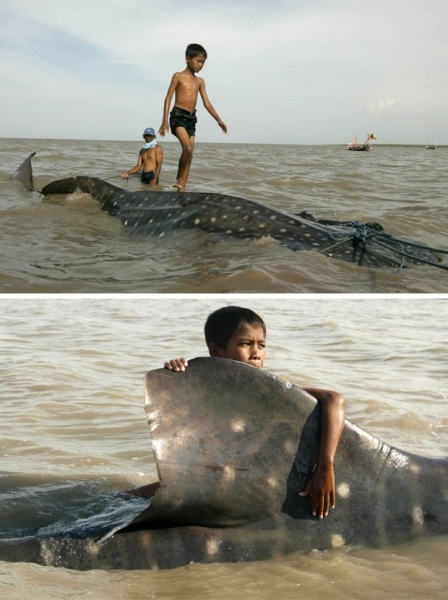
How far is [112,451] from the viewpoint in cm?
538

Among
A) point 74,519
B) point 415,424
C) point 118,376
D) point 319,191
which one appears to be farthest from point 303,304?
point 74,519

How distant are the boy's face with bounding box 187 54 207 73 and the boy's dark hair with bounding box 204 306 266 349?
842 cm

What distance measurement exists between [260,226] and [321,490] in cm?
469

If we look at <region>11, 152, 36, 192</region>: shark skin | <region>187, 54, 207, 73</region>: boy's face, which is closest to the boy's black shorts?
<region>187, 54, 207, 73</region>: boy's face

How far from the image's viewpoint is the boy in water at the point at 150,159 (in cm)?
1302

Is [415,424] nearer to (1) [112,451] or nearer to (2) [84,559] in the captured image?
(1) [112,451]

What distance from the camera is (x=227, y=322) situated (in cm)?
331

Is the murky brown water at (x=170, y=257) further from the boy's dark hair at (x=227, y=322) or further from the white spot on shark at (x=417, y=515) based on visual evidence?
the white spot on shark at (x=417, y=515)

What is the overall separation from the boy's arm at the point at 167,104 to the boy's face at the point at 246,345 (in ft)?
24.9

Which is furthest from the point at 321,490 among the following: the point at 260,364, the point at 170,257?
the point at 170,257

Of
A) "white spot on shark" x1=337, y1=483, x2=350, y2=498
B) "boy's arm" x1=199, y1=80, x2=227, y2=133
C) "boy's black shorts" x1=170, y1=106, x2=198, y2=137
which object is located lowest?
"white spot on shark" x1=337, y1=483, x2=350, y2=498

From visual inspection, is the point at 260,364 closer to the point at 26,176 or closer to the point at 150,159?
the point at 26,176

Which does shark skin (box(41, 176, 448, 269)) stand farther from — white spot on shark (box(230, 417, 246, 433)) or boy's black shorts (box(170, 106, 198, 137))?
white spot on shark (box(230, 417, 246, 433))

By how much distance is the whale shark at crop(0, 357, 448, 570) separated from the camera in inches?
114
